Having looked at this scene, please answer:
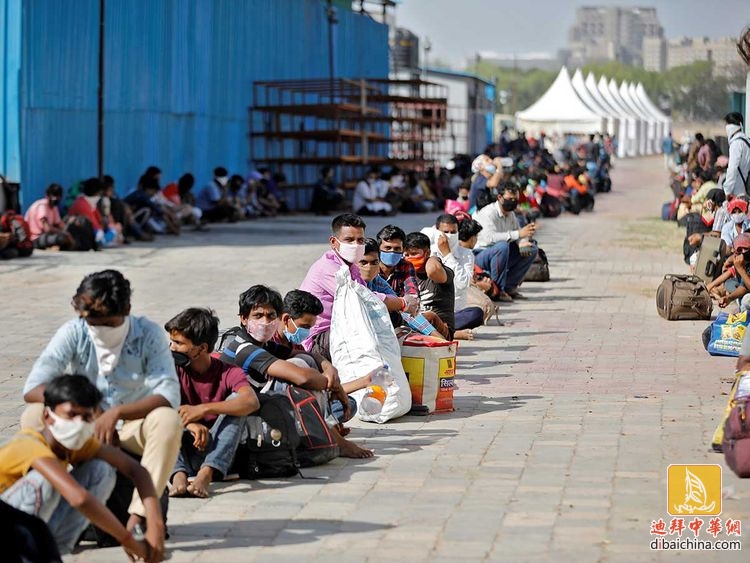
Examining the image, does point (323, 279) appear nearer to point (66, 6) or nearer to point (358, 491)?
point (358, 491)

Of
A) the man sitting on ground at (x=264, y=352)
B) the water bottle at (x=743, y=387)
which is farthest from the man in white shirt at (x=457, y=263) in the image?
the water bottle at (x=743, y=387)

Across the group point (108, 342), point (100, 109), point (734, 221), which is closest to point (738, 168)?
point (734, 221)

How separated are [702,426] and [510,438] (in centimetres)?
117

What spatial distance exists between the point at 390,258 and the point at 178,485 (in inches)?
144

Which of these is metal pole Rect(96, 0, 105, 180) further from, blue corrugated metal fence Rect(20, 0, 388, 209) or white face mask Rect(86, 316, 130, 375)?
white face mask Rect(86, 316, 130, 375)

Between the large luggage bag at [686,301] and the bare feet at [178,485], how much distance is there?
7.81 meters

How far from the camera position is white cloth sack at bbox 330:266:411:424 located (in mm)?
9023

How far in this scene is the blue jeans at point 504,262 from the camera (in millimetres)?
15547

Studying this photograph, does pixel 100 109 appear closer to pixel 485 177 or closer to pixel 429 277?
pixel 485 177

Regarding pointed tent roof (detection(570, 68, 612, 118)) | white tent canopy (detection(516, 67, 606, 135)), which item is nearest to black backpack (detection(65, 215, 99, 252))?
white tent canopy (detection(516, 67, 606, 135))

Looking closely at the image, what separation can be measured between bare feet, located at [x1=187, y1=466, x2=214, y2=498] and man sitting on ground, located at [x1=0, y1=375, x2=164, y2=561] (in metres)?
1.25

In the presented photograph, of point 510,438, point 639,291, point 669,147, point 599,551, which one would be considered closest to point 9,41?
point 639,291

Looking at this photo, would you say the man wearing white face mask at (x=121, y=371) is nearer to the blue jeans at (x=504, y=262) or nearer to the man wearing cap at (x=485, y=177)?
the blue jeans at (x=504, y=262)

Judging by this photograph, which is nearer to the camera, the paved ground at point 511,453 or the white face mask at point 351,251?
the paved ground at point 511,453
